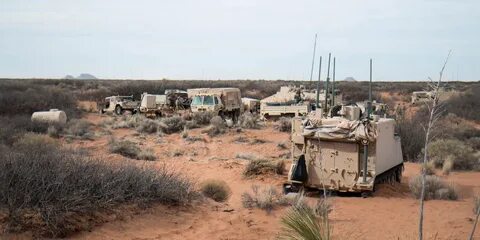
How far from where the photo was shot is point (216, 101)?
30094 mm

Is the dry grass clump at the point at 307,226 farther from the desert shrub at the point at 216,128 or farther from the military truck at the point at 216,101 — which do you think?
the military truck at the point at 216,101

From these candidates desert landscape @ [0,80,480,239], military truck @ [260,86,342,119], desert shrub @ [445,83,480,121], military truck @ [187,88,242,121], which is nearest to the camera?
desert landscape @ [0,80,480,239]

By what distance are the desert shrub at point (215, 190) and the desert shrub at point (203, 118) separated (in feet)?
54.6

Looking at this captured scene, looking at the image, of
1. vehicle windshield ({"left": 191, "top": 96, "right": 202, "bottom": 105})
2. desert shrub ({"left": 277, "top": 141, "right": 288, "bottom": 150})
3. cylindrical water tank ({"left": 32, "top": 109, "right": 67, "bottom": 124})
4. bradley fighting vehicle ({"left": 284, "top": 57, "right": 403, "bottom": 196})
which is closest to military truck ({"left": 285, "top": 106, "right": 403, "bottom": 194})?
bradley fighting vehicle ({"left": 284, "top": 57, "right": 403, "bottom": 196})

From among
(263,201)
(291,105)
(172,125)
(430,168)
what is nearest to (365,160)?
(263,201)

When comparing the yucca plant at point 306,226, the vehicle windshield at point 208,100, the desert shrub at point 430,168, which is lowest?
the desert shrub at point 430,168

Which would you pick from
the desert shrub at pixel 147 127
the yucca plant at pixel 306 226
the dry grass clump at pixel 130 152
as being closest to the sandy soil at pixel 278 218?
the yucca plant at pixel 306 226

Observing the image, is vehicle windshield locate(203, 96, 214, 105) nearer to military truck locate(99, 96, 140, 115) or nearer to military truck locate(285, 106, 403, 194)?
military truck locate(99, 96, 140, 115)

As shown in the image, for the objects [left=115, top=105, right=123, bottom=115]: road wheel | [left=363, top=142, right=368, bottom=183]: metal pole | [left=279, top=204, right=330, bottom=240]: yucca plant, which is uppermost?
[left=279, top=204, right=330, bottom=240]: yucca plant

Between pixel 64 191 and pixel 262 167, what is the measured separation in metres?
7.22

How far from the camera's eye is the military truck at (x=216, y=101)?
29.9 m

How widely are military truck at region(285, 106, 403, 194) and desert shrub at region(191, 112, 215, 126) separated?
1665cm

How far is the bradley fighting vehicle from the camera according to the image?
10.8m

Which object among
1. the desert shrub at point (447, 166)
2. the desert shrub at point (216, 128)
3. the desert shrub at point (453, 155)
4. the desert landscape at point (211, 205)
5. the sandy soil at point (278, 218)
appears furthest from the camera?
the desert shrub at point (216, 128)
